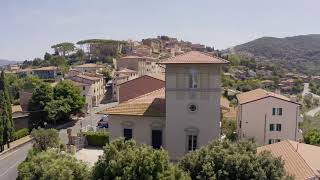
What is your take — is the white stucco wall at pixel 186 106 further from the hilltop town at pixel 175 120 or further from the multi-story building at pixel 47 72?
the multi-story building at pixel 47 72

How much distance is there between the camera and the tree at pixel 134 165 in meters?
16.2

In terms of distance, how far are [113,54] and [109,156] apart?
12345cm

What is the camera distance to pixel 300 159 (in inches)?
931

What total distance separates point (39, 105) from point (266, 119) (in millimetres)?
31940

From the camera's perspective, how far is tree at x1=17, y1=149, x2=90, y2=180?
18163mm

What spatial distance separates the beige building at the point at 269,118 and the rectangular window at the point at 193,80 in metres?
16.6

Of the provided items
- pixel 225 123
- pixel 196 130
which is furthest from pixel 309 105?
pixel 196 130

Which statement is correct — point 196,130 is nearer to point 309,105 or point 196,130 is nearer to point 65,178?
point 65,178

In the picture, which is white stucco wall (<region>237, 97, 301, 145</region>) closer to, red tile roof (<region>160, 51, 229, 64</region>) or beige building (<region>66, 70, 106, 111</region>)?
red tile roof (<region>160, 51, 229, 64</region>)

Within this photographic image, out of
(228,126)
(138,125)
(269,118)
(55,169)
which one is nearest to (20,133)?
(228,126)

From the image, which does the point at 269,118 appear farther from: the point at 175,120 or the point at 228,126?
the point at 175,120

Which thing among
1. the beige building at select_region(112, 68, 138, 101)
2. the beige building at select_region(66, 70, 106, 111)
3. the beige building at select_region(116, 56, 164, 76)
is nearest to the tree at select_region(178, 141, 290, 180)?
the beige building at select_region(66, 70, 106, 111)

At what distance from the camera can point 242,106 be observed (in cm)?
4225

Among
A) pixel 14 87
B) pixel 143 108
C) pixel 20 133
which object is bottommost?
pixel 20 133
